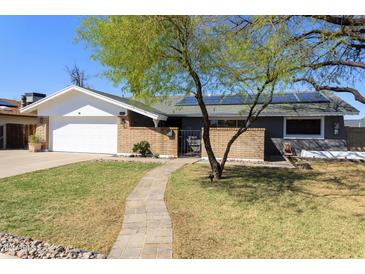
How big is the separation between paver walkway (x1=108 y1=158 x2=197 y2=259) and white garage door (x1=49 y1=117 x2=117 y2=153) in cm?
885

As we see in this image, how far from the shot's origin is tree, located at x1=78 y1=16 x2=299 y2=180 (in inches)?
277

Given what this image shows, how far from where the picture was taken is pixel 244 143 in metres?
13.4

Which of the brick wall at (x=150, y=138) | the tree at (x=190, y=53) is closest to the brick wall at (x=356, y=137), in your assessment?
the brick wall at (x=150, y=138)

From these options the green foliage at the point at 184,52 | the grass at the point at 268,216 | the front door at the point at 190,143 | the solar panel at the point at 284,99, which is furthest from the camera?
the solar panel at the point at 284,99

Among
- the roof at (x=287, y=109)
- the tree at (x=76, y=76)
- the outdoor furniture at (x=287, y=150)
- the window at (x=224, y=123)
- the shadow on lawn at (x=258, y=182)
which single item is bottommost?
the shadow on lawn at (x=258, y=182)

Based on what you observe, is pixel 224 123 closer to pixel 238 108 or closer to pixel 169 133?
pixel 238 108

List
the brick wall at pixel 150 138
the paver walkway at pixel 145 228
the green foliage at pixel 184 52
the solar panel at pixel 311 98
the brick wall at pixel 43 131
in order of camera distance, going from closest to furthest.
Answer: the paver walkway at pixel 145 228 → the green foliage at pixel 184 52 → the brick wall at pixel 150 138 → the solar panel at pixel 311 98 → the brick wall at pixel 43 131

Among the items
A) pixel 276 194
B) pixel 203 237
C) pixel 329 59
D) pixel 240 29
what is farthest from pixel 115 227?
pixel 329 59

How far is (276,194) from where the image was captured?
7156 millimetres

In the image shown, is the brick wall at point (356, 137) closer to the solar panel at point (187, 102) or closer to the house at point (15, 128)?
the solar panel at point (187, 102)

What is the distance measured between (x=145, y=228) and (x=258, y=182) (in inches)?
190

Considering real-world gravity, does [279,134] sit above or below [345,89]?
below

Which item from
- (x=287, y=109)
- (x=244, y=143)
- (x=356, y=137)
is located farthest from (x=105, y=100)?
(x=356, y=137)

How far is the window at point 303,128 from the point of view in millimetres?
15062
